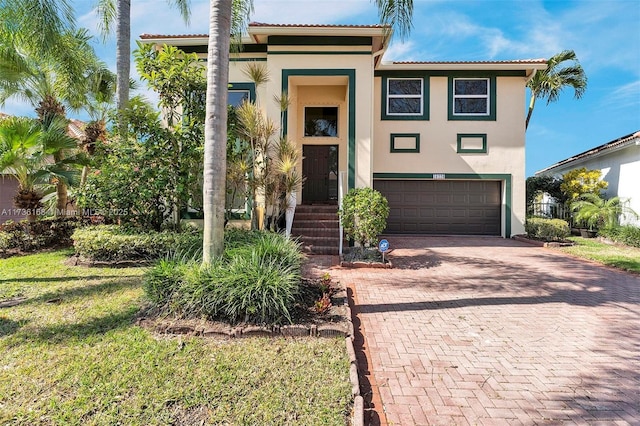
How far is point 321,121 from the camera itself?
38.9 feet

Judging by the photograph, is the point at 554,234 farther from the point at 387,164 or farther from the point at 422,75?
the point at 422,75

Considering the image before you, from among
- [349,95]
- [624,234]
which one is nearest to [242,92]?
[349,95]

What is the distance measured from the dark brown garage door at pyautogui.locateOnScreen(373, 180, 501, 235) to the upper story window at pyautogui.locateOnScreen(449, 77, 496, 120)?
8.49ft

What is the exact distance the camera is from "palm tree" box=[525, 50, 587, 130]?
1517 centimetres

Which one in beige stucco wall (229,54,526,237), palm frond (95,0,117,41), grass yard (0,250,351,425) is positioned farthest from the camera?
beige stucco wall (229,54,526,237)

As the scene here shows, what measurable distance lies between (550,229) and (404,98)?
707cm

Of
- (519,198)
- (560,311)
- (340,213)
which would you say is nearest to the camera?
(560,311)

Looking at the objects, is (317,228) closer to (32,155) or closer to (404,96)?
(404,96)

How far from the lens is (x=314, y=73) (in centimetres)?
965

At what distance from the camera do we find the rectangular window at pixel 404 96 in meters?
12.3

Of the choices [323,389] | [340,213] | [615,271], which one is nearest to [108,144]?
[340,213]

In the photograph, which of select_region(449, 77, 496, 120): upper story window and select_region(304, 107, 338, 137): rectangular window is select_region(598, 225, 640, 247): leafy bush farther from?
select_region(304, 107, 338, 137): rectangular window

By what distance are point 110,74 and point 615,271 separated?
52.0 ft

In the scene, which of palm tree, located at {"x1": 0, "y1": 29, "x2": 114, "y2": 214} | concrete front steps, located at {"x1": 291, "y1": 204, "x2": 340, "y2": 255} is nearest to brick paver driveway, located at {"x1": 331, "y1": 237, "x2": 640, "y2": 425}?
concrete front steps, located at {"x1": 291, "y1": 204, "x2": 340, "y2": 255}
